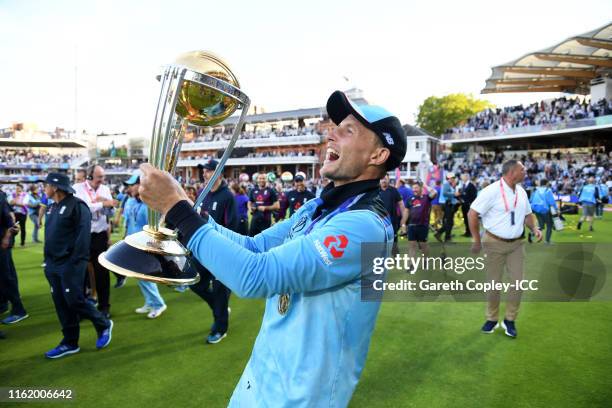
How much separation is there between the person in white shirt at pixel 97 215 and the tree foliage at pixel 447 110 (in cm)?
5571

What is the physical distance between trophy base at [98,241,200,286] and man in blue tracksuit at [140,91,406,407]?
161 millimetres

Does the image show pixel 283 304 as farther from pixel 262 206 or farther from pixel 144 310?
pixel 262 206

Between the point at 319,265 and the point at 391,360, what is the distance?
10.8ft

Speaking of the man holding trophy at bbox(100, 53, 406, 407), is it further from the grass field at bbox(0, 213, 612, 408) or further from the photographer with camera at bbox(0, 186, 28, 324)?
the photographer with camera at bbox(0, 186, 28, 324)

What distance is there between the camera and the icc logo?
1220 mm

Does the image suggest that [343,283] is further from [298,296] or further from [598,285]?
[598,285]

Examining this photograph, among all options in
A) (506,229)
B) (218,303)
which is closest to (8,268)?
(218,303)

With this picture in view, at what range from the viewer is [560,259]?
8414mm

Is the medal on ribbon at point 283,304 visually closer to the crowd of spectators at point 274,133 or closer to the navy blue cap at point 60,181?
the navy blue cap at point 60,181

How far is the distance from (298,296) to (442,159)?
44839mm

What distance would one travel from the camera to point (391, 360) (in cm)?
401

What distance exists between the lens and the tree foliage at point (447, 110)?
55.7 meters

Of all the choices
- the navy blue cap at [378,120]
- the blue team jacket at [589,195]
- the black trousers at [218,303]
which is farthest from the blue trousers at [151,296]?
the blue team jacket at [589,195]

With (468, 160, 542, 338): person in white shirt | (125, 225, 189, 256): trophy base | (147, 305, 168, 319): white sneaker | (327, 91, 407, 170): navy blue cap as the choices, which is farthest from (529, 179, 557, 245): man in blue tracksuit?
(125, 225, 189, 256): trophy base
